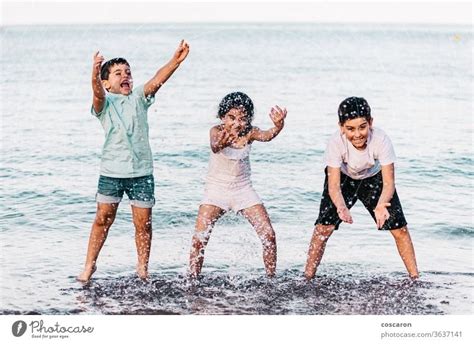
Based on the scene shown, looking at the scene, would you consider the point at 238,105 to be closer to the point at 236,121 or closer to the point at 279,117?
the point at 236,121

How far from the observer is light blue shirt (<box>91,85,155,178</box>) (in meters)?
3.96

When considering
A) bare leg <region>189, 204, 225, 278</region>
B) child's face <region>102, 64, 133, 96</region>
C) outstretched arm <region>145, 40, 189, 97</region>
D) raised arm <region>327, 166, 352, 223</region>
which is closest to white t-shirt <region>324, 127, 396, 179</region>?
raised arm <region>327, 166, 352, 223</region>

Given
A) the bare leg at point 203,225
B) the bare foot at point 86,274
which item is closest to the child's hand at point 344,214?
the bare leg at point 203,225

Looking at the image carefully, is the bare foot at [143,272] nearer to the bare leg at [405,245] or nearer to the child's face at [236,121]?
the child's face at [236,121]

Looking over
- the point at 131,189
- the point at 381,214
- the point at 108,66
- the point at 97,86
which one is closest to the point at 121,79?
the point at 108,66

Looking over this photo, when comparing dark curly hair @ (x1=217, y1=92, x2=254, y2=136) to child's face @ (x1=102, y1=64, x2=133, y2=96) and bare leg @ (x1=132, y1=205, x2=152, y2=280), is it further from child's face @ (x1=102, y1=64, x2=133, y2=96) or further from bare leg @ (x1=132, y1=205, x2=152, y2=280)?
bare leg @ (x1=132, y1=205, x2=152, y2=280)

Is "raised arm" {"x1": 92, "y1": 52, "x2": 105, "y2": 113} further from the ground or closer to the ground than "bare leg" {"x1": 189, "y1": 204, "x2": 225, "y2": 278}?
further from the ground

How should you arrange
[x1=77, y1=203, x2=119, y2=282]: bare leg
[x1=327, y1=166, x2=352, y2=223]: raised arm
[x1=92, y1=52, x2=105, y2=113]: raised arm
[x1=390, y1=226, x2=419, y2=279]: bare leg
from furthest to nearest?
[x1=390, y1=226, x2=419, y2=279]: bare leg, [x1=77, y1=203, x2=119, y2=282]: bare leg, [x1=327, y1=166, x2=352, y2=223]: raised arm, [x1=92, y1=52, x2=105, y2=113]: raised arm

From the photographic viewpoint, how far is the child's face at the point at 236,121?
408 centimetres

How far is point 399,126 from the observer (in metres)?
9.68

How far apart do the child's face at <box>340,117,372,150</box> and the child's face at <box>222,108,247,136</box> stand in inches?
19.8

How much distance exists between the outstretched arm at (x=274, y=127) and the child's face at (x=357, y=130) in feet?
1.02
